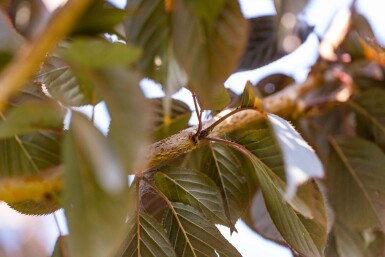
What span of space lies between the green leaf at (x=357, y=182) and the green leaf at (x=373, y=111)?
53 mm

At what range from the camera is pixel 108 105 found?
0.76ft

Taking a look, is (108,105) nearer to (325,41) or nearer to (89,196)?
(89,196)

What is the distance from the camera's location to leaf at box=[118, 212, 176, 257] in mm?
498

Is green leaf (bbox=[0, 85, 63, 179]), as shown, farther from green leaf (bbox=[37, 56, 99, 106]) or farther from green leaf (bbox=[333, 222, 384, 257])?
green leaf (bbox=[333, 222, 384, 257])

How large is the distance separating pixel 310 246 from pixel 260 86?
47 centimetres

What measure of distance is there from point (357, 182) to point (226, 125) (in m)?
0.31

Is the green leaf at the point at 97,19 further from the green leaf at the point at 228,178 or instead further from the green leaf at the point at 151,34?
the green leaf at the point at 228,178

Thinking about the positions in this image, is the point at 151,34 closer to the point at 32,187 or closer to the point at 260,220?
the point at 32,187

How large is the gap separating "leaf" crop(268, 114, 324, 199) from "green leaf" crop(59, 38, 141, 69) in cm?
9

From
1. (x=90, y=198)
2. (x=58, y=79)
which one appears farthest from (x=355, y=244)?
(x=90, y=198)

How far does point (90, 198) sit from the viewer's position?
248 millimetres

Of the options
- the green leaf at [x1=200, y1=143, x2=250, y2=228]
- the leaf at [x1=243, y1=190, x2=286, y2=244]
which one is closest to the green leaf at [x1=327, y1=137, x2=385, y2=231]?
the leaf at [x1=243, y1=190, x2=286, y2=244]

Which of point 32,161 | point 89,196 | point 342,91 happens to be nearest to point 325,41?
point 342,91

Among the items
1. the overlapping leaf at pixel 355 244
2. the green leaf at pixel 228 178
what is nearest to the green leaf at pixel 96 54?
the green leaf at pixel 228 178
